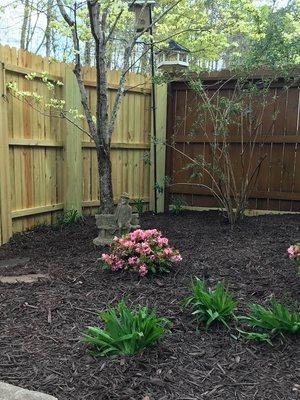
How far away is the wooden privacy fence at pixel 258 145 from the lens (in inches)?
226

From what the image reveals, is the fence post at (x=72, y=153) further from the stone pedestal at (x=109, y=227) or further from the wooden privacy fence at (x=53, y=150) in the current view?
the stone pedestal at (x=109, y=227)

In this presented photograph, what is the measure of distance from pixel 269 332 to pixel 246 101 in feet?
13.2

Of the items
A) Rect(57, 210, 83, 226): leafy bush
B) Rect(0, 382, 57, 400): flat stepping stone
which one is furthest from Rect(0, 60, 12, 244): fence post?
Rect(0, 382, 57, 400): flat stepping stone

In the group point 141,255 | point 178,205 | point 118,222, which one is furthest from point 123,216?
point 178,205

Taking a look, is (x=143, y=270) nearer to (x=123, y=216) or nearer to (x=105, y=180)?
(x=123, y=216)

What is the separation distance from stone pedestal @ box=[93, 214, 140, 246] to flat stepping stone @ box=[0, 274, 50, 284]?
95 cm

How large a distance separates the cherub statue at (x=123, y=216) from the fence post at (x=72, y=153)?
60.5 inches

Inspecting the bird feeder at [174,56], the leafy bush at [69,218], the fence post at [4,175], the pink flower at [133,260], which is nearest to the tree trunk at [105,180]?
the leafy bush at [69,218]

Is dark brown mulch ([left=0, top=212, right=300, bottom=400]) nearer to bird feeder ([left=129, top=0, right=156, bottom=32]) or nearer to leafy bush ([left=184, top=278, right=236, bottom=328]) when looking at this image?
leafy bush ([left=184, top=278, right=236, bottom=328])

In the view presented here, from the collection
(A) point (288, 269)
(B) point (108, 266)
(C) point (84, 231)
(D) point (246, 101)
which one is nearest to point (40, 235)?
(C) point (84, 231)

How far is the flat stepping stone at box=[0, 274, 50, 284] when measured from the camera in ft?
11.0

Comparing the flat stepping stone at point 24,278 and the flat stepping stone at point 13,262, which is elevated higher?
the flat stepping stone at point 24,278

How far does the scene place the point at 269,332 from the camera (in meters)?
2.36

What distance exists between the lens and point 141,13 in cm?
502
